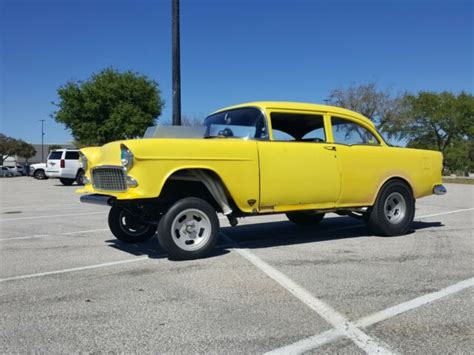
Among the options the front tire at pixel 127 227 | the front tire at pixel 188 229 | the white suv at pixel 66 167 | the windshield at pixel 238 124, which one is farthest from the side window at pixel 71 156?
the front tire at pixel 188 229

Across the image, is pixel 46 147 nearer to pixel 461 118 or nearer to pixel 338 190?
pixel 461 118

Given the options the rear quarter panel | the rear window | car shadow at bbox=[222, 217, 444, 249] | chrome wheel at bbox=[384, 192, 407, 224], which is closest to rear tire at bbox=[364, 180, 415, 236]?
chrome wheel at bbox=[384, 192, 407, 224]

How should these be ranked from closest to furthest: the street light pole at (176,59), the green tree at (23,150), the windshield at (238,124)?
the windshield at (238,124), the street light pole at (176,59), the green tree at (23,150)

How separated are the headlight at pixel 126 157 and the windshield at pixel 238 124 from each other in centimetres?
165

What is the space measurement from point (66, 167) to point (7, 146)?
69.0 m

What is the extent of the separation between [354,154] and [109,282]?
4.15 meters

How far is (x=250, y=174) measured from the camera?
628 centimetres

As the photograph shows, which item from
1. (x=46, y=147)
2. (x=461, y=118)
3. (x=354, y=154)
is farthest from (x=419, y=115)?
(x=46, y=147)

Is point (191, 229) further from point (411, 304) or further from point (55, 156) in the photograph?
point (55, 156)

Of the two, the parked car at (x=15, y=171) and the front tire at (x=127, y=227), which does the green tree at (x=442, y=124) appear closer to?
the parked car at (x=15, y=171)

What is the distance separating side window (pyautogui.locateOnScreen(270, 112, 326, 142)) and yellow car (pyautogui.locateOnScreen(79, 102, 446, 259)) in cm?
2

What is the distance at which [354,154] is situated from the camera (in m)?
7.34

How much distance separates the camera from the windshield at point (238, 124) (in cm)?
669

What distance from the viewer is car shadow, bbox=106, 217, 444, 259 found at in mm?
6836
